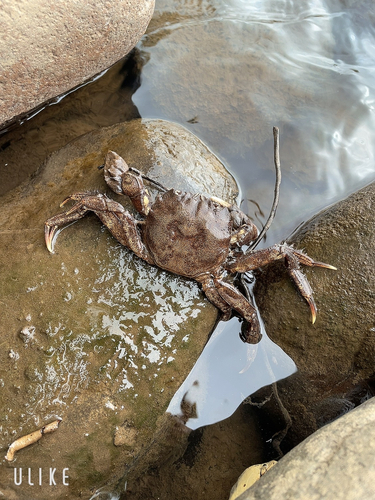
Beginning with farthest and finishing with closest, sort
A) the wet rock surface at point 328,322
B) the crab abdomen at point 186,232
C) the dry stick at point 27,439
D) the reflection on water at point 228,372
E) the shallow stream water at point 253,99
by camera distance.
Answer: the shallow stream water at point 253,99, the reflection on water at point 228,372, the wet rock surface at point 328,322, the crab abdomen at point 186,232, the dry stick at point 27,439

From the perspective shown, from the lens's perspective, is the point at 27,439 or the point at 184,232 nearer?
the point at 27,439

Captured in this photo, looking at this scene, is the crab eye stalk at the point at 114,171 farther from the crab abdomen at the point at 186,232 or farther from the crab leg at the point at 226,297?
the crab leg at the point at 226,297

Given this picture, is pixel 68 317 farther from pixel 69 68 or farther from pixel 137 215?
pixel 69 68

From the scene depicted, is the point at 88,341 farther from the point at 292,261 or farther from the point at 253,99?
the point at 253,99

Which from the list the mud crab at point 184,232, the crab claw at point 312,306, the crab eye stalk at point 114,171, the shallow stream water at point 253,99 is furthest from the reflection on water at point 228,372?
the crab eye stalk at point 114,171

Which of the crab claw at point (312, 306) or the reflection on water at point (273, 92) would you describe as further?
the reflection on water at point (273, 92)

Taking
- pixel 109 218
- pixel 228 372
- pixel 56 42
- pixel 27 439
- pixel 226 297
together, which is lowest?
pixel 228 372

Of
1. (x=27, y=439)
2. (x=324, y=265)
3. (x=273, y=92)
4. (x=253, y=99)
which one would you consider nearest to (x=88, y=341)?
(x=27, y=439)

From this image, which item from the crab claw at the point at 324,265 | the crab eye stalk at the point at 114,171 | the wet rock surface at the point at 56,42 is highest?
the wet rock surface at the point at 56,42

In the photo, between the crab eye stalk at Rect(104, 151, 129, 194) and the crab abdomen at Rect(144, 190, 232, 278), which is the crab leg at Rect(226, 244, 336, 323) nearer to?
the crab abdomen at Rect(144, 190, 232, 278)
